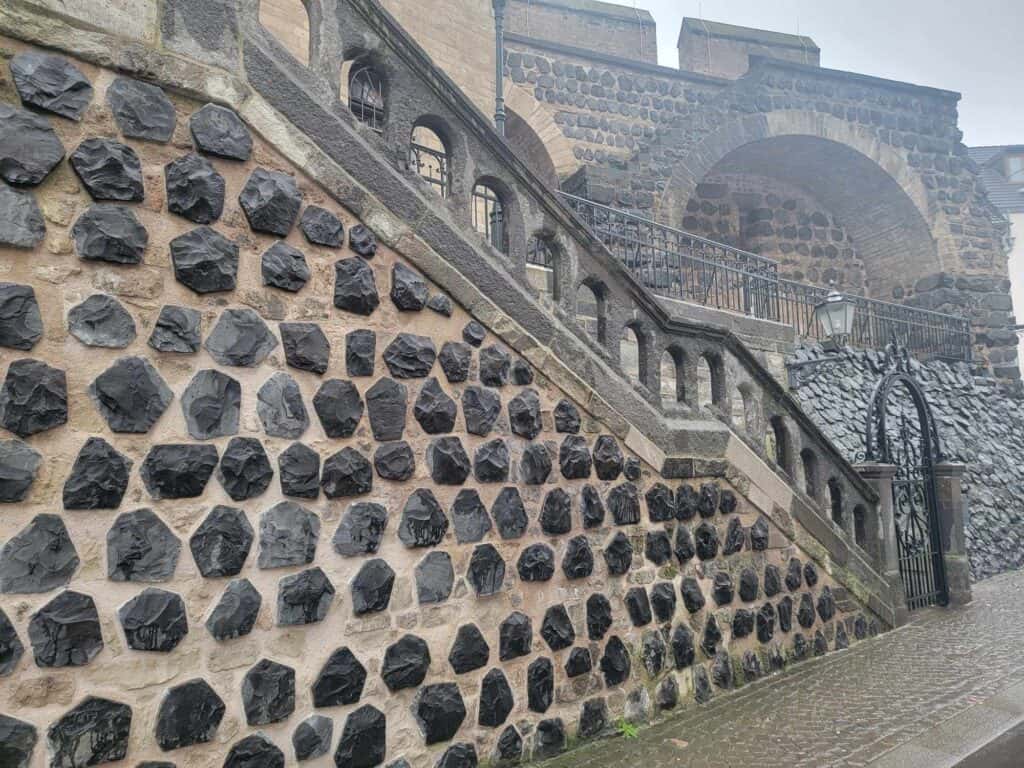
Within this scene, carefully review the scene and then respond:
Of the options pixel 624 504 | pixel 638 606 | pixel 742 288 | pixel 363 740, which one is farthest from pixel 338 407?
pixel 742 288

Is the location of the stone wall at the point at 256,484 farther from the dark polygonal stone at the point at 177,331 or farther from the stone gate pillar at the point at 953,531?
the stone gate pillar at the point at 953,531

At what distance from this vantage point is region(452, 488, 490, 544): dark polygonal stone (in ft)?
10.5

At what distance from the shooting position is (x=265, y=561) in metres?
2.63

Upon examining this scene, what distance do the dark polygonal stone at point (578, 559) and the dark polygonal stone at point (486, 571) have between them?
17.4 inches

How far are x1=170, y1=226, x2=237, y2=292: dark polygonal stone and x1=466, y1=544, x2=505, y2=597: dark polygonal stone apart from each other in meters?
1.53

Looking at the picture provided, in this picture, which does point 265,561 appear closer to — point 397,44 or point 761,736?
point 397,44

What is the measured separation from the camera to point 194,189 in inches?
104

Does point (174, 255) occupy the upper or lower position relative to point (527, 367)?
upper

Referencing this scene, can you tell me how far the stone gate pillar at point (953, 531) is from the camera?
7141 mm

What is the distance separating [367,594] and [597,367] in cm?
186

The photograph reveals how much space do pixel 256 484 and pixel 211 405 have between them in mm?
349

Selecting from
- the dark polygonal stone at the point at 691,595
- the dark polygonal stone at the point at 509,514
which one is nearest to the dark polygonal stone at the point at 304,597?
the dark polygonal stone at the point at 509,514

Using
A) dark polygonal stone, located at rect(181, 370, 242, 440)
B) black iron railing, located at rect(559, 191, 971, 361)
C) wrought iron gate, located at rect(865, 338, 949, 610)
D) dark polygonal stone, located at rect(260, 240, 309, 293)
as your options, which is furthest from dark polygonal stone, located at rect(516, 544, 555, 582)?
black iron railing, located at rect(559, 191, 971, 361)

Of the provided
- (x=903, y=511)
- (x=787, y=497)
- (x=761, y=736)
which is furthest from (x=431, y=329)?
(x=903, y=511)
